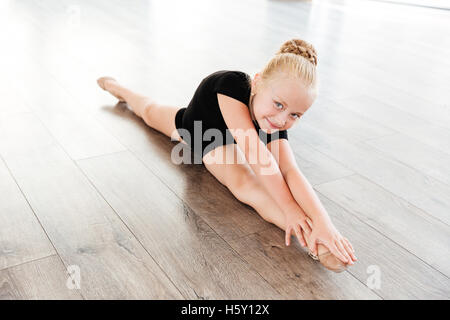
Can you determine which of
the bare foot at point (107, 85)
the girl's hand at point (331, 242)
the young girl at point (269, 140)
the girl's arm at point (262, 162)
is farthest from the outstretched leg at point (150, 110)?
the girl's hand at point (331, 242)

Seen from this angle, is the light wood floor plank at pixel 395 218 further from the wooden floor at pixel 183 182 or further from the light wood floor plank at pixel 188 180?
the light wood floor plank at pixel 188 180

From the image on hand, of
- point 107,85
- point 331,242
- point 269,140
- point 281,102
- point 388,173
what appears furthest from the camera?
point 107,85

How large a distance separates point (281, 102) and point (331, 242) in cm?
35

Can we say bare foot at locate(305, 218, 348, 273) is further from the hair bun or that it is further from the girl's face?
the hair bun

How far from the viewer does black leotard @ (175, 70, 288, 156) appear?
132 centimetres

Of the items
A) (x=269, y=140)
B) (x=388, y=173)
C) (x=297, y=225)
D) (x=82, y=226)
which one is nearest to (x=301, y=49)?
(x=269, y=140)

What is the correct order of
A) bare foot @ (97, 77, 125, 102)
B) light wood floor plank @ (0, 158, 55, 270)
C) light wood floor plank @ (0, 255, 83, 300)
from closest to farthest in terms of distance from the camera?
light wood floor plank @ (0, 255, 83, 300) < light wood floor plank @ (0, 158, 55, 270) < bare foot @ (97, 77, 125, 102)

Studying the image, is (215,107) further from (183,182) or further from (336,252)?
(336,252)

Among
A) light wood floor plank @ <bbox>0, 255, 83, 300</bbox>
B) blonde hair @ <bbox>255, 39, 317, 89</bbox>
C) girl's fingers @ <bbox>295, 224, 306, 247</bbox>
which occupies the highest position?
blonde hair @ <bbox>255, 39, 317, 89</bbox>

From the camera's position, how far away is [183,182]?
1.38 m

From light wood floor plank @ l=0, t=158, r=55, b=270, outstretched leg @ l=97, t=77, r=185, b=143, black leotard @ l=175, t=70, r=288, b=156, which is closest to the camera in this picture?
light wood floor plank @ l=0, t=158, r=55, b=270

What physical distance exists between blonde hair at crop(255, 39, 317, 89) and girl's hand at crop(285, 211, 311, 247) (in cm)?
31

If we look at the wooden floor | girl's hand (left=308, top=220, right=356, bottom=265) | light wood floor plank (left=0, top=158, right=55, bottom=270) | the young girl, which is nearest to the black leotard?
the young girl
